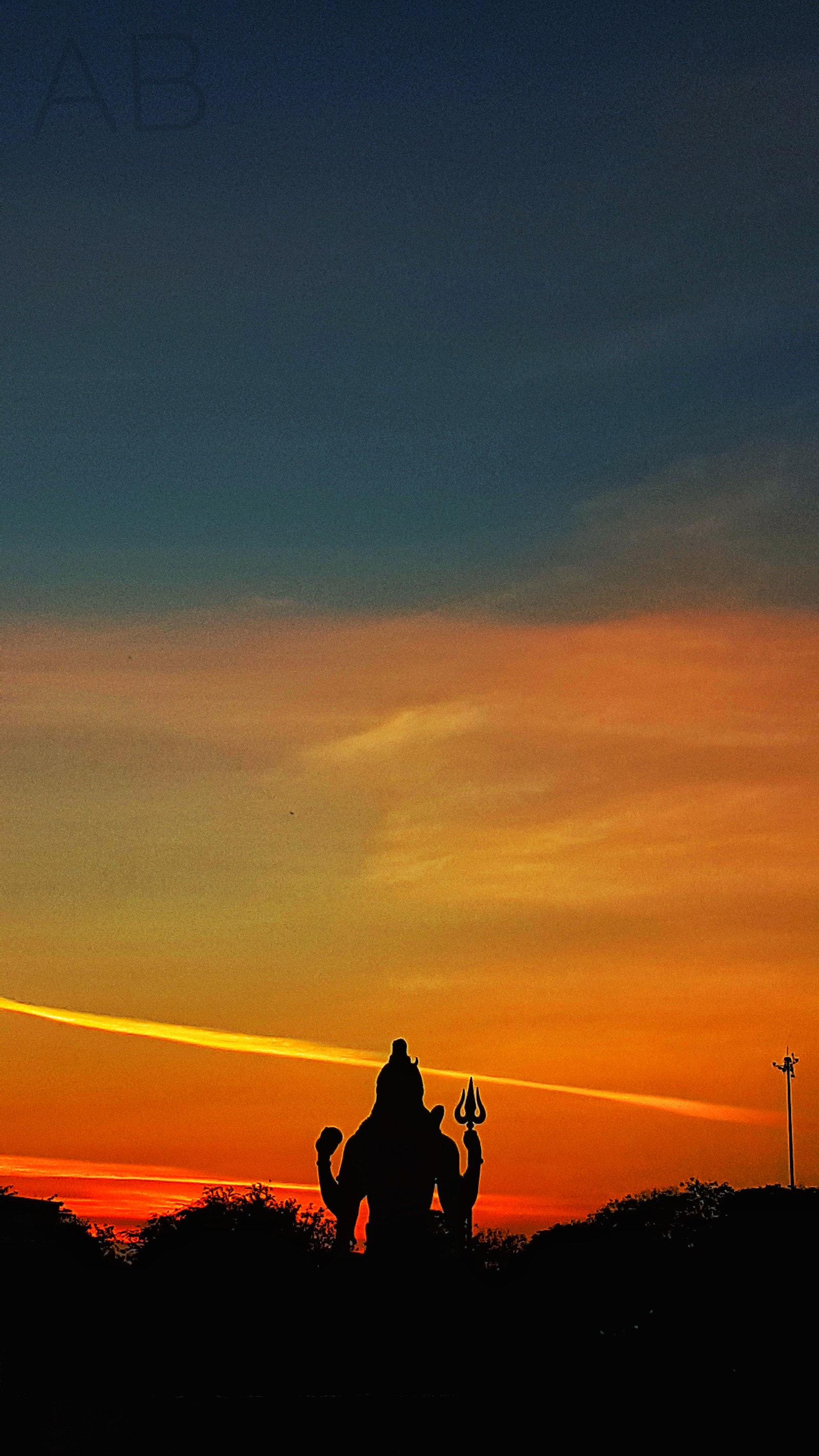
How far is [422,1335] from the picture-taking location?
3108 cm

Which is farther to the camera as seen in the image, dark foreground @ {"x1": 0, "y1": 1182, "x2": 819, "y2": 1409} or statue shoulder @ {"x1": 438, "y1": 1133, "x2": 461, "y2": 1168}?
statue shoulder @ {"x1": 438, "y1": 1133, "x2": 461, "y2": 1168}

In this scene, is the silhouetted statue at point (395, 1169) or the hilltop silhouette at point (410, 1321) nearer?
the hilltop silhouette at point (410, 1321)

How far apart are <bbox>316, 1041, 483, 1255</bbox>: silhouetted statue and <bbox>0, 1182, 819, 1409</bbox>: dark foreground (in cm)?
85

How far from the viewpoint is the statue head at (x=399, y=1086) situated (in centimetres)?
3659

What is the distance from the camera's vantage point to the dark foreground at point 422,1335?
27.2 m

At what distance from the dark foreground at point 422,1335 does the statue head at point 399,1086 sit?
274 cm

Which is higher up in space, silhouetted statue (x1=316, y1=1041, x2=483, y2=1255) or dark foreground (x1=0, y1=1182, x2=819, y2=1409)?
silhouetted statue (x1=316, y1=1041, x2=483, y2=1255)

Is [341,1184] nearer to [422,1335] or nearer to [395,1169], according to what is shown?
[395,1169]

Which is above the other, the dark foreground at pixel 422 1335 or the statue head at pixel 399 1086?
the statue head at pixel 399 1086

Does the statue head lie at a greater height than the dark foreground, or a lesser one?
greater

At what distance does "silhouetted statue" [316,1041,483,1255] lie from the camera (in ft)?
119

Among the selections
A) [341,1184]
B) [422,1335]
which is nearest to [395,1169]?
[341,1184]

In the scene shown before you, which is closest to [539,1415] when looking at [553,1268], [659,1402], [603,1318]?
[659,1402]

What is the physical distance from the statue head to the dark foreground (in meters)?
2.74
